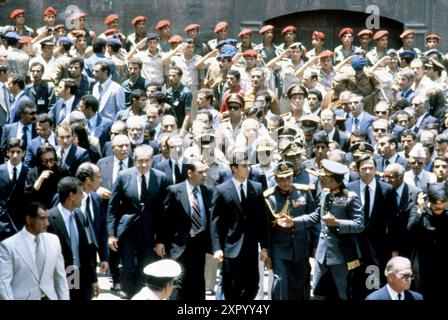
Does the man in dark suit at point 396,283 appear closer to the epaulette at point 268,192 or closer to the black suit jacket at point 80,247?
the epaulette at point 268,192

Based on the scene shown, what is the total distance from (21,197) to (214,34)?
36.3 ft

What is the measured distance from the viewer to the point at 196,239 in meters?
13.3

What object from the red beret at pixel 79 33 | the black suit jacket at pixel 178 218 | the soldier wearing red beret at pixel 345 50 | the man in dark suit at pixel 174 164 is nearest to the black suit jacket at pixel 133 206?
the black suit jacket at pixel 178 218

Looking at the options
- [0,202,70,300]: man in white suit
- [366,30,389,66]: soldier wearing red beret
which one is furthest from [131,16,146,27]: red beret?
[0,202,70,300]: man in white suit

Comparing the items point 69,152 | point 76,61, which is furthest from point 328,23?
point 69,152

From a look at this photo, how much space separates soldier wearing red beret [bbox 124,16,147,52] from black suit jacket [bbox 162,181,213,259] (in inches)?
349

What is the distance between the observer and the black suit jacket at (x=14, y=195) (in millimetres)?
13883

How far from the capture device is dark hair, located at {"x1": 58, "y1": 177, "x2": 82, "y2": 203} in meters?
12.0

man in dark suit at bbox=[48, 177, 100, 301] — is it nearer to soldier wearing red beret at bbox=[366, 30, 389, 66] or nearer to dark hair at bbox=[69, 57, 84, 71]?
dark hair at bbox=[69, 57, 84, 71]

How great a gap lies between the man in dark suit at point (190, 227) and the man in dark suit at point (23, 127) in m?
3.26

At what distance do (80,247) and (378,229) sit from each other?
334 cm

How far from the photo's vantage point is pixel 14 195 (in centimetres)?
1396

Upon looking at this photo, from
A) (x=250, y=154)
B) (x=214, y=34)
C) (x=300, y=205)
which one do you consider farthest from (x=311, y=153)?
(x=214, y=34)
